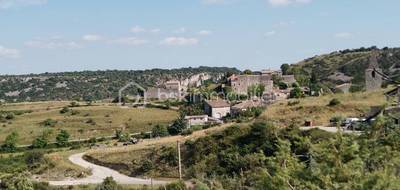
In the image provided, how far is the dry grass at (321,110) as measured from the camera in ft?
155

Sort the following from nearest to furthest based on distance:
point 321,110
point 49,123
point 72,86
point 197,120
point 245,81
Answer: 1. point 321,110
2. point 197,120
3. point 49,123
4. point 245,81
5. point 72,86

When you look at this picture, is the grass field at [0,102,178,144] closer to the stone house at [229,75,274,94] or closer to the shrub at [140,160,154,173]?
the stone house at [229,75,274,94]

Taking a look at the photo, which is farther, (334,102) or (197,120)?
(197,120)

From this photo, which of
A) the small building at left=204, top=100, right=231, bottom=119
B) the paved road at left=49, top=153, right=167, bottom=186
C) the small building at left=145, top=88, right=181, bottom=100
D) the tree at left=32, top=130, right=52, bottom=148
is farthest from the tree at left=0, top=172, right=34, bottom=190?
the small building at left=145, top=88, right=181, bottom=100

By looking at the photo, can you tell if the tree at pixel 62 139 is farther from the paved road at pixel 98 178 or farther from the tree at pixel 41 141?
the paved road at pixel 98 178

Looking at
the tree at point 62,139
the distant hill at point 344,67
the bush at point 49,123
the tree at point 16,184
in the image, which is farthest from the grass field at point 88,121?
the tree at point 16,184

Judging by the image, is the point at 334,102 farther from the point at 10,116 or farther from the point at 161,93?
the point at 161,93

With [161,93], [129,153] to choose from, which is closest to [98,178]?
[129,153]

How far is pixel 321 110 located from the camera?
1959 inches

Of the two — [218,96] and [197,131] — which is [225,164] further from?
[218,96]

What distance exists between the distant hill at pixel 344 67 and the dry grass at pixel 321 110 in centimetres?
2504

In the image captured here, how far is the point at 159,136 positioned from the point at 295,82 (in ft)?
94.6

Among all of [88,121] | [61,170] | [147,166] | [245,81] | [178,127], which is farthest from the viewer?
[245,81]

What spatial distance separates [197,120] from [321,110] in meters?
18.0
